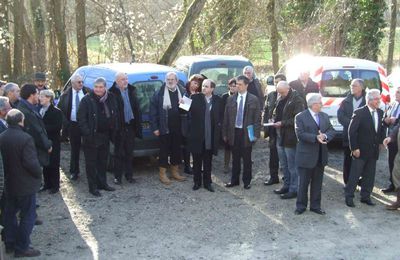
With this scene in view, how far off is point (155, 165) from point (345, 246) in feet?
15.6

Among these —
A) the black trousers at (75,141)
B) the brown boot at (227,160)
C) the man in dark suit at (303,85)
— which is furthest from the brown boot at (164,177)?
the man in dark suit at (303,85)

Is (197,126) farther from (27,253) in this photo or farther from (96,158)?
(27,253)

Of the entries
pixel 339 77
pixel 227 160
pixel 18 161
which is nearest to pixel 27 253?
pixel 18 161

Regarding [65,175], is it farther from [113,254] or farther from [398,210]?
[398,210]

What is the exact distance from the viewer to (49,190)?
8883mm

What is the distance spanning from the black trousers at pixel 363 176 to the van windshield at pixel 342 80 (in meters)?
3.08

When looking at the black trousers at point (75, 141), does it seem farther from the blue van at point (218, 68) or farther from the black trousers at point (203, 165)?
the blue van at point (218, 68)

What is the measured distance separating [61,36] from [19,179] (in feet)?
39.7

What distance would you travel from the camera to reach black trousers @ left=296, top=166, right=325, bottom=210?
7.76 m

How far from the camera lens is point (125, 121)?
8.88 metres

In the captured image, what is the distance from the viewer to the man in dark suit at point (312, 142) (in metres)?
7.55

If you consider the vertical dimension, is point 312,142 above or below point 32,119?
below

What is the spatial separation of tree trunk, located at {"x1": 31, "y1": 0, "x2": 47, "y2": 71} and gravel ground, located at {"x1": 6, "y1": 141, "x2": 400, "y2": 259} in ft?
36.8

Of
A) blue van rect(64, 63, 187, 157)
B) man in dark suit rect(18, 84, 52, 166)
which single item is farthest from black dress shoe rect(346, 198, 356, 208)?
man in dark suit rect(18, 84, 52, 166)
